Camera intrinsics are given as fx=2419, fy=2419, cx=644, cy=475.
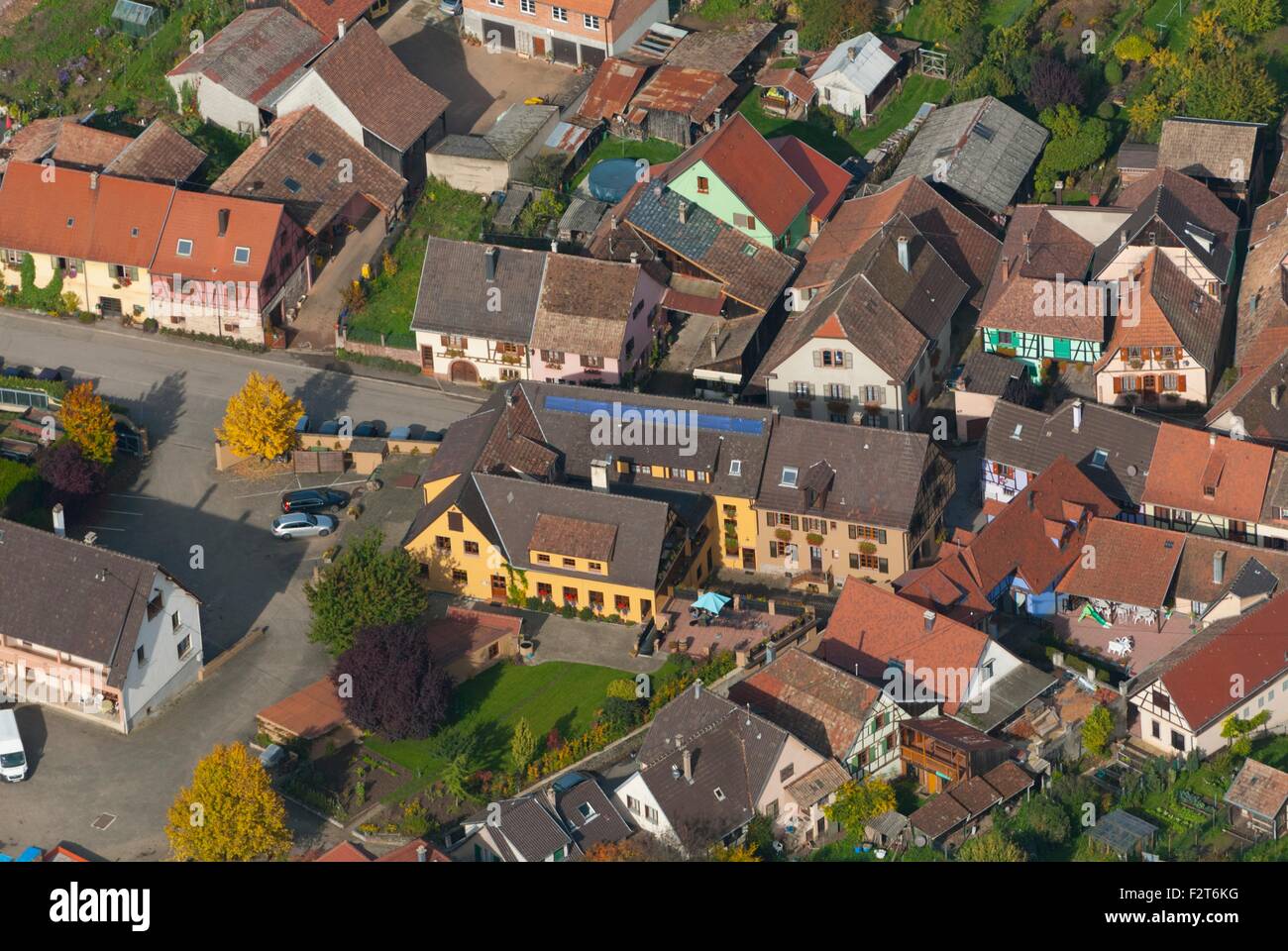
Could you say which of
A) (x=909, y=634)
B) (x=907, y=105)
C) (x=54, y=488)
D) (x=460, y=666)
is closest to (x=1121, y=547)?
(x=909, y=634)

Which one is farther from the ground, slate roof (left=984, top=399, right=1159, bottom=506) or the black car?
slate roof (left=984, top=399, right=1159, bottom=506)

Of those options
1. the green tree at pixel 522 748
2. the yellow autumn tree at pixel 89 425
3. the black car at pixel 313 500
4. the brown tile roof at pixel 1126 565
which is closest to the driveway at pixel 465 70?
the black car at pixel 313 500

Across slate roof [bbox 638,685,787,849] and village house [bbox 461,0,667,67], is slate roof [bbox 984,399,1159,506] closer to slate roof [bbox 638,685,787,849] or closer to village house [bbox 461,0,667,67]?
slate roof [bbox 638,685,787,849]

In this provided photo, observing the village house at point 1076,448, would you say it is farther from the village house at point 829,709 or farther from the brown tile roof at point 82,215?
the brown tile roof at point 82,215

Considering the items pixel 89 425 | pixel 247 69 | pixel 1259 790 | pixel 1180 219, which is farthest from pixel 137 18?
pixel 1259 790

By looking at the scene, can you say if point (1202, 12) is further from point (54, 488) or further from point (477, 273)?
point (54, 488)

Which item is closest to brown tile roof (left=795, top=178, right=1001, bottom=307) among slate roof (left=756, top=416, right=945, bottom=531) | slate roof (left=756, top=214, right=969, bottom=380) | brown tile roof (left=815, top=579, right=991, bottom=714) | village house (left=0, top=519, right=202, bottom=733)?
slate roof (left=756, top=214, right=969, bottom=380)

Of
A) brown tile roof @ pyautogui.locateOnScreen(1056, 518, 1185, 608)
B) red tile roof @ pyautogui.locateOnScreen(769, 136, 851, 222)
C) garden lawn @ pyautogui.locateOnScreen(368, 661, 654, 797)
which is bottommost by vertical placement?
garden lawn @ pyautogui.locateOnScreen(368, 661, 654, 797)
